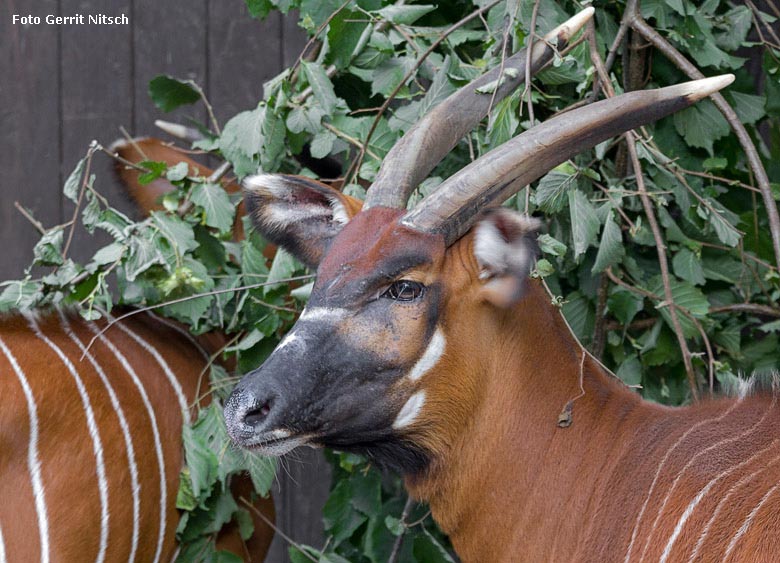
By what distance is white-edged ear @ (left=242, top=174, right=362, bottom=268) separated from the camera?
8.18ft

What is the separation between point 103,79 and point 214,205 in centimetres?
145

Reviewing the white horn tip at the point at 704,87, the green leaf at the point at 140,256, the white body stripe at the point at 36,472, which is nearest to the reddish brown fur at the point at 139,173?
the green leaf at the point at 140,256

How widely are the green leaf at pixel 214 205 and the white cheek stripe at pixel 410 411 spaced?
102 centimetres

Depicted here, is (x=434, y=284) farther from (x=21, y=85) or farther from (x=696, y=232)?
(x=21, y=85)

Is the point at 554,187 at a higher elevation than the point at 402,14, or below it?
below

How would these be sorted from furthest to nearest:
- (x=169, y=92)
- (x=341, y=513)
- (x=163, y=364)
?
(x=169, y=92) < (x=341, y=513) < (x=163, y=364)

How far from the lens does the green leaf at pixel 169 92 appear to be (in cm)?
339

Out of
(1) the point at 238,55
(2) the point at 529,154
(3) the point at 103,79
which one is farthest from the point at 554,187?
(3) the point at 103,79

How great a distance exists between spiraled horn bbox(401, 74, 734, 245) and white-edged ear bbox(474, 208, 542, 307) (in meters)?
0.05

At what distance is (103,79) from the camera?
4133 millimetres

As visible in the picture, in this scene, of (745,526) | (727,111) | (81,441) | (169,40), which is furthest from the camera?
(169,40)

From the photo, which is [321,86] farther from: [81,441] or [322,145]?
[81,441]

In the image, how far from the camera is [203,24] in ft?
13.5

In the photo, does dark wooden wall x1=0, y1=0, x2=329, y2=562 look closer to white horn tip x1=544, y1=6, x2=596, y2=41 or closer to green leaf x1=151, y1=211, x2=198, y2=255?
green leaf x1=151, y1=211, x2=198, y2=255
